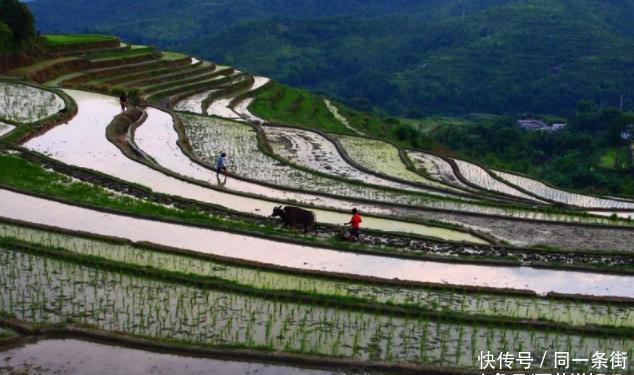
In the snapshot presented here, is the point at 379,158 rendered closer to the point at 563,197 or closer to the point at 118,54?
the point at 563,197

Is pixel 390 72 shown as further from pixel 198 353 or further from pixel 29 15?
pixel 198 353

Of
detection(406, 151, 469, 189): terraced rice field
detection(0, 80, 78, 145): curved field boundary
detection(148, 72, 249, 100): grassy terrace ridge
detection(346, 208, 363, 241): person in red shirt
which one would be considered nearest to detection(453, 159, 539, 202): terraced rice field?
detection(406, 151, 469, 189): terraced rice field

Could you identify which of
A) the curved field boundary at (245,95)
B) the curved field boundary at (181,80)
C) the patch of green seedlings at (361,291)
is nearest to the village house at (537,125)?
the curved field boundary at (245,95)

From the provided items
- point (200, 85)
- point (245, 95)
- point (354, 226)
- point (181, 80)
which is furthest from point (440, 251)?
point (245, 95)

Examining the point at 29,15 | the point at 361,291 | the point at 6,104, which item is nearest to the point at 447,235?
the point at 361,291

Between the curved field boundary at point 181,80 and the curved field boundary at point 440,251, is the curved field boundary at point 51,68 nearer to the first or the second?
the curved field boundary at point 181,80

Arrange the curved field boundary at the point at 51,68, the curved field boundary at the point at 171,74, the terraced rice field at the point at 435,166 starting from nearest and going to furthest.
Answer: the terraced rice field at the point at 435,166
the curved field boundary at the point at 51,68
the curved field boundary at the point at 171,74
